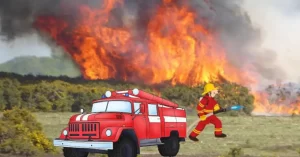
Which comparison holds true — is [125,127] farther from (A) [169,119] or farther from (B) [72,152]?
(B) [72,152]

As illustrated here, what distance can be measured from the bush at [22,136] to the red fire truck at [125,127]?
24.5ft

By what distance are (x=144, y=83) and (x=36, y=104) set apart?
1249 cm

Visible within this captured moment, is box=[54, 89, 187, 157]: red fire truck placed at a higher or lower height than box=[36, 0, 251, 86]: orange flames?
lower

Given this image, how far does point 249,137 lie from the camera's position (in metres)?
25.0

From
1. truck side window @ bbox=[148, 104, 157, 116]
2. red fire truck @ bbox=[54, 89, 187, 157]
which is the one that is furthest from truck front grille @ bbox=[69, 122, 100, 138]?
truck side window @ bbox=[148, 104, 157, 116]

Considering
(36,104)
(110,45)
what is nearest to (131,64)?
(110,45)

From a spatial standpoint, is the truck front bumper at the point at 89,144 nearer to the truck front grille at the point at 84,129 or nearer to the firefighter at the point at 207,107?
the truck front grille at the point at 84,129

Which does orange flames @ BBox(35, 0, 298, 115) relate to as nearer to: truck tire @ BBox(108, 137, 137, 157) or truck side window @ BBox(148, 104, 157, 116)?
truck side window @ BBox(148, 104, 157, 116)

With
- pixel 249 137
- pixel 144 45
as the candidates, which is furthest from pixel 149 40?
pixel 249 137

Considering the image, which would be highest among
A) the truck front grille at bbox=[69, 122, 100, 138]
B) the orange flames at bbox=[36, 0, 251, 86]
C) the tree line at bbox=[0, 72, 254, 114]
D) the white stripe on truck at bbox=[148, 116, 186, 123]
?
the orange flames at bbox=[36, 0, 251, 86]

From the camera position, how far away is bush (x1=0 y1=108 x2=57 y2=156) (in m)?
22.8

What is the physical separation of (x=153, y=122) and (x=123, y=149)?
5.91 ft

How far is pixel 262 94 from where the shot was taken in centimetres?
3956

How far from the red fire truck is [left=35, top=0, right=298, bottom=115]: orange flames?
75.3ft
